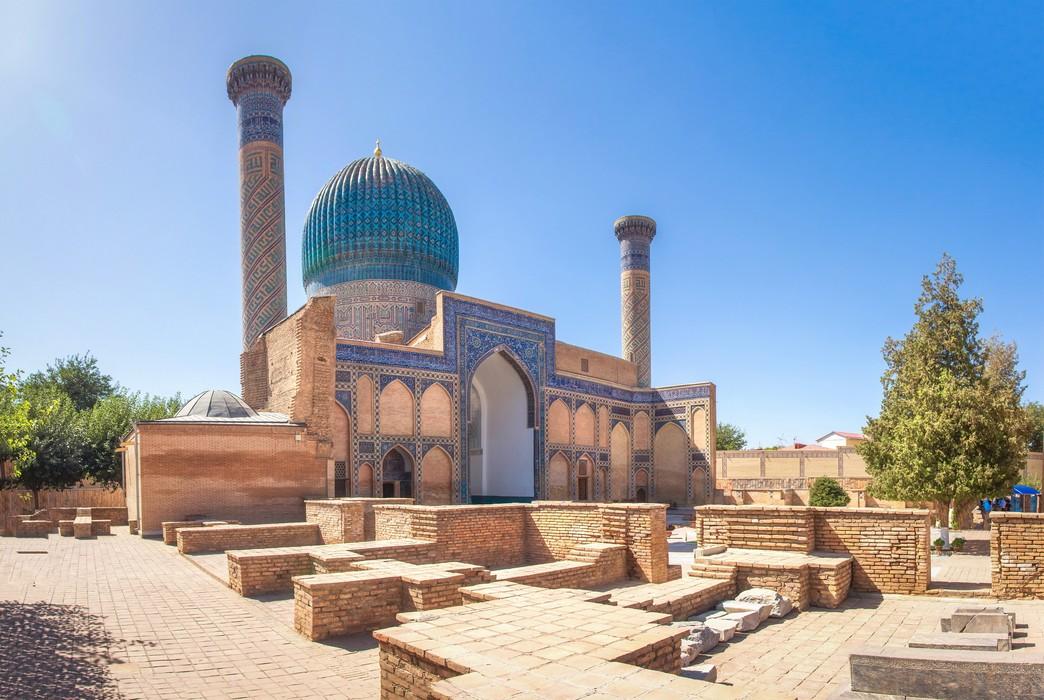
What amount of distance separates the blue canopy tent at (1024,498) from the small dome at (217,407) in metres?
22.2

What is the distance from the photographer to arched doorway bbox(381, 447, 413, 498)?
1873cm

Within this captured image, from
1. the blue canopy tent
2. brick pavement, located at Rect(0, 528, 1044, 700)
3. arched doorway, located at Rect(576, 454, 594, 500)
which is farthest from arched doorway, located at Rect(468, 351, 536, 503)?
the blue canopy tent

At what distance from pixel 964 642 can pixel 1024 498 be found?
23.1m

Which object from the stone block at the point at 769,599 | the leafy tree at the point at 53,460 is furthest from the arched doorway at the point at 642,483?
the stone block at the point at 769,599

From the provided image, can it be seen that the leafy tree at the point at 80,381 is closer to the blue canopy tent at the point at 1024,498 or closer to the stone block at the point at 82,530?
the stone block at the point at 82,530

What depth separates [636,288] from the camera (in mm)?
30812

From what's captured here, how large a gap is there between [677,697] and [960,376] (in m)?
16.3

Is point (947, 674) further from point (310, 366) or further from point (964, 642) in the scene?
point (310, 366)

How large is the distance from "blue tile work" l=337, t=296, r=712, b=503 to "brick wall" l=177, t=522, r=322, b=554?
730 cm

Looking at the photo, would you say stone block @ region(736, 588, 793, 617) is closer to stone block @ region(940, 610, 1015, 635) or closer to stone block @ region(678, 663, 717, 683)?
stone block @ region(940, 610, 1015, 635)

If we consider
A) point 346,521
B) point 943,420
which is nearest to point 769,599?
point 346,521

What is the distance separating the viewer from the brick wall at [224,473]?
1198 cm

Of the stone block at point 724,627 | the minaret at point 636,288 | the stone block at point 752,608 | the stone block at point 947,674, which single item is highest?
the minaret at point 636,288

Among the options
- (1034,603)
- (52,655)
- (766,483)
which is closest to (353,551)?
(52,655)
